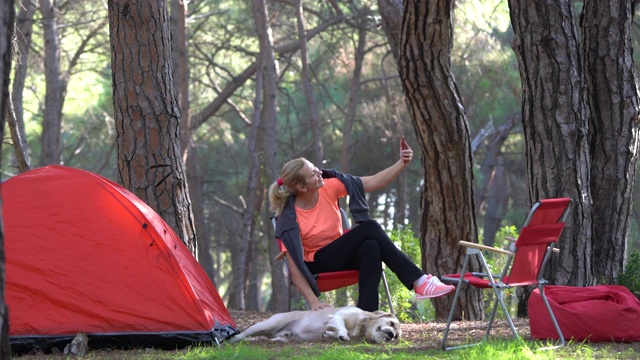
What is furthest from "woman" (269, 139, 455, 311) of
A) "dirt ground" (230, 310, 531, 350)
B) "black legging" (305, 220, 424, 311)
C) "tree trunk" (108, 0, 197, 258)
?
"tree trunk" (108, 0, 197, 258)

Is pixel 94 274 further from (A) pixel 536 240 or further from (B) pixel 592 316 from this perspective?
(B) pixel 592 316

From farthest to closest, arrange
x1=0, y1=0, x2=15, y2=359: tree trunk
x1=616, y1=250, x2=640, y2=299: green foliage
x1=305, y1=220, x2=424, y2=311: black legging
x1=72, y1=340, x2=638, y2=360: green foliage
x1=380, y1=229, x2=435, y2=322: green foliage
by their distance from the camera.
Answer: x1=380, y1=229, x2=435, y2=322: green foliage < x1=616, y1=250, x2=640, y2=299: green foliage < x1=305, y1=220, x2=424, y2=311: black legging < x1=72, y1=340, x2=638, y2=360: green foliage < x1=0, y1=0, x2=15, y2=359: tree trunk

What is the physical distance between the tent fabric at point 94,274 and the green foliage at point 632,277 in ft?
8.79

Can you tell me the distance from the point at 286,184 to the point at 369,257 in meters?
0.63

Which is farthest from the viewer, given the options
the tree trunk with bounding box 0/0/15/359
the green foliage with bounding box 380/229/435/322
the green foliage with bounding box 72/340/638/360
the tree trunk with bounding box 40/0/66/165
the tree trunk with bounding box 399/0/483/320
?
the tree trunk with bounding box 40/0/66/165

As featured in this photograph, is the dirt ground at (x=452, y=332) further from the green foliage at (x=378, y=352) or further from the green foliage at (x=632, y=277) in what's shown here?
the green foliage at (x=632, y=277)

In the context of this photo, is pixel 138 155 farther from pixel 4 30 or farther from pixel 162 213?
pixel 4 30

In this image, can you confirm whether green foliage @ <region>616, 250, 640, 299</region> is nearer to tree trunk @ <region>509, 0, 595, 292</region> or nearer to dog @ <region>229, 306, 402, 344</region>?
tree trunk @ <region>509, 0, 595, 292</region>

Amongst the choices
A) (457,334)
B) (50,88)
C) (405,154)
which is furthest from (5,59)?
(50,88)

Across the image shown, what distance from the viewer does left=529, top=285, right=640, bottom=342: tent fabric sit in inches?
181

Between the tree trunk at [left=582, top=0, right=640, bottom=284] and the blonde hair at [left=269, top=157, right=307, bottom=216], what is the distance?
2153 millimetres

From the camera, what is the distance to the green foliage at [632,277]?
6.20 metres

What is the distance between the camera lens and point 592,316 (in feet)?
15.2

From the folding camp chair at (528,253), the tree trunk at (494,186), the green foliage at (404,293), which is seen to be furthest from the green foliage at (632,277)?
the tree trunk at (494,186)
